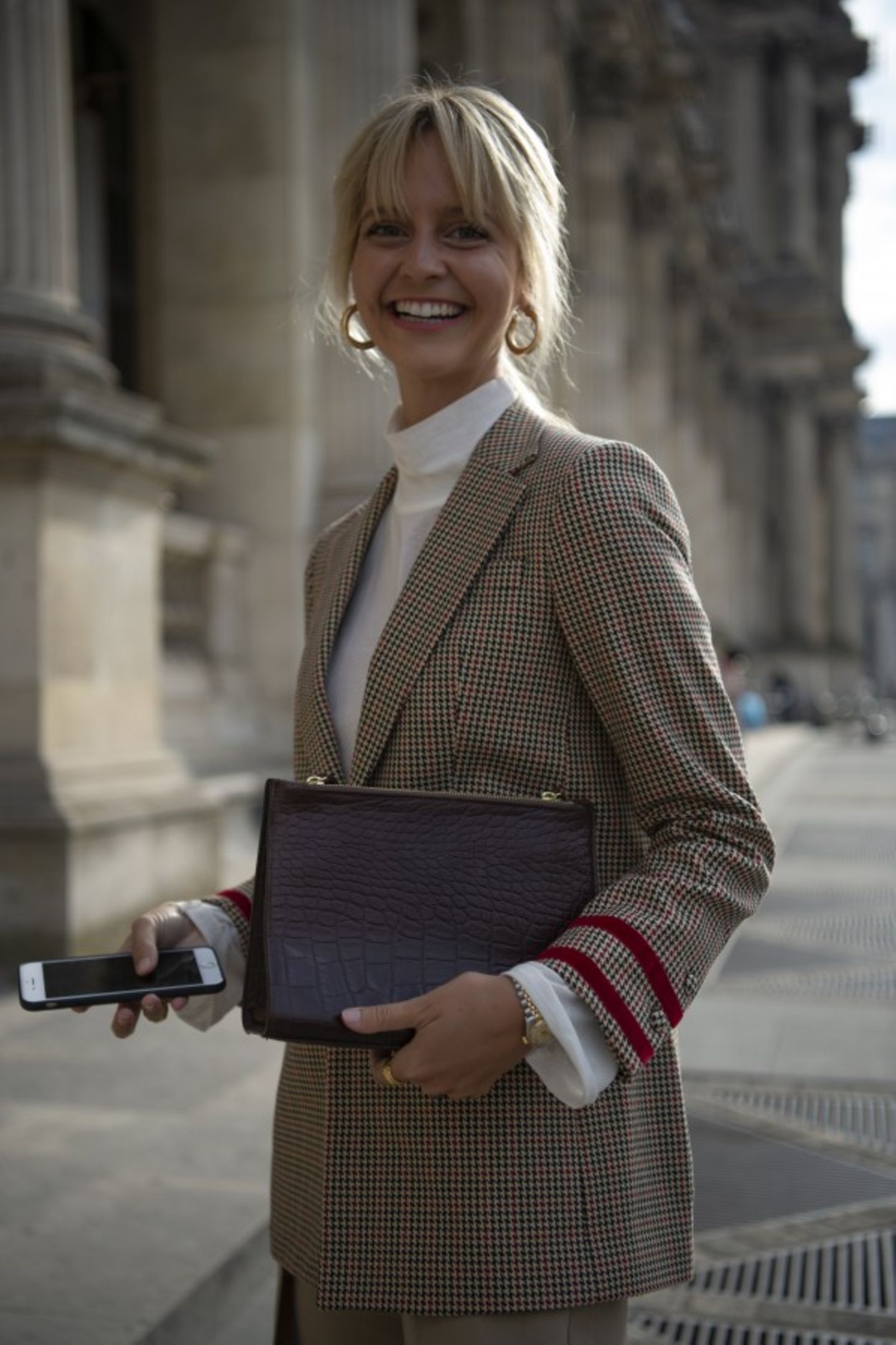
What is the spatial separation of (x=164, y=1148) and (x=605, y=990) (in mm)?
2935

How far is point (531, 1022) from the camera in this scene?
1548 millimetres

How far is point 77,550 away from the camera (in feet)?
22.1

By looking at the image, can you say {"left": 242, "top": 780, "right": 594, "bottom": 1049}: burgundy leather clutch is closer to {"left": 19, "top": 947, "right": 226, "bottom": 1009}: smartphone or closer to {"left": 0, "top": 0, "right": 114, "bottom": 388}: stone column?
{"left": 19, "top": 947, "right": 226, "bottom": 1009}: smartphone

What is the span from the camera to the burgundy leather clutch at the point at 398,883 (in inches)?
62.7

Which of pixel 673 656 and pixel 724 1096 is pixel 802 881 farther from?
pixel 673 656

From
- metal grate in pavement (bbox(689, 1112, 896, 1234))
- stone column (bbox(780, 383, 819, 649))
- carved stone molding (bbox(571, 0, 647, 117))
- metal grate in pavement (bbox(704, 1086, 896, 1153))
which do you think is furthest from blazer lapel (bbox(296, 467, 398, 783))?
stone column (bbox(780, 383, 819, 649))

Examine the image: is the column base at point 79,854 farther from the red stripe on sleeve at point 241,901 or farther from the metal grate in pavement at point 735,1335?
the red stripe on sleeve at point 241,901

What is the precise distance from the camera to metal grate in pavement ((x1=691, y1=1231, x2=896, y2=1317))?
139 inches

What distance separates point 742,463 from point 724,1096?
140ft

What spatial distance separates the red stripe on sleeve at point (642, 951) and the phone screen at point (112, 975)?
18.5 inches

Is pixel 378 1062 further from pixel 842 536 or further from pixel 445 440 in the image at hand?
pixel 842 536

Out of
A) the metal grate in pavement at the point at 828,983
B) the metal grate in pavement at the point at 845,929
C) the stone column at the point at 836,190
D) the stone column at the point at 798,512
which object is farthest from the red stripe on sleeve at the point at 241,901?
the stone column at the point at 836,190

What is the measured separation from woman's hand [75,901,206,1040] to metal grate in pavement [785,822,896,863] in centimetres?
984

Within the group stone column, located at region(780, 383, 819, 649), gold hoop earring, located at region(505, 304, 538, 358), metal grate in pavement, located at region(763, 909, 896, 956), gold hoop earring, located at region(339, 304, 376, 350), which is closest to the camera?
gold hoop earring, located at region(505, 304, 538, 358)
